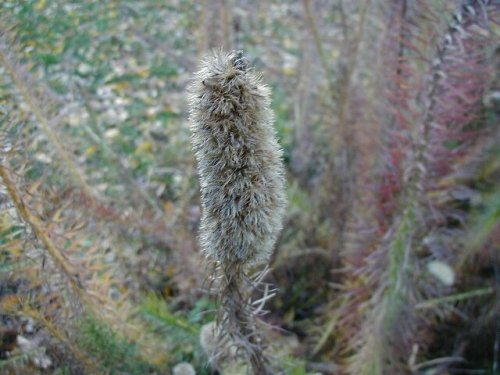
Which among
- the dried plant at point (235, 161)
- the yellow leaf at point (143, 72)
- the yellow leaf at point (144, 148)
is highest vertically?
the dried plant at point (235, 161)

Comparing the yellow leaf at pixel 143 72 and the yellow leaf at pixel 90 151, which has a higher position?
the yellow leaf at pixel 90 151

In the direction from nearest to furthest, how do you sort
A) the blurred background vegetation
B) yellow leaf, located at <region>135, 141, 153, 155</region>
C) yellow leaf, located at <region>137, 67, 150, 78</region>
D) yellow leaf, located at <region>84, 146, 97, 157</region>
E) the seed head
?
the seed head < the blurred background vegetation < yellow leaf, located at <region>84, 146, 97, 157</region> < yellow leaf, located at <region>135, 141, 153, 155</region> < yellow leaf, located at <region>137, 67, 150, 78</region>

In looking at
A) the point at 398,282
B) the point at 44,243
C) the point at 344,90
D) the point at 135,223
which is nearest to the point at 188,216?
the point at 135,223

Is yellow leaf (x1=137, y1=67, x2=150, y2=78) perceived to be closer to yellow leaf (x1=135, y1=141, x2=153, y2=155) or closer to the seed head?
yellow leaf (x1=135, y1=141, x2=153, y2=155)

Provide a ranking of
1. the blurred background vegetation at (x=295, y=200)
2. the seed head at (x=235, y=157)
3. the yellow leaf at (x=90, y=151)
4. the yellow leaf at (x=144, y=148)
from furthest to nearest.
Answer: the yellow leaf at (x=144, y=148) < the yellow leaf at (x=90, y=151) < the blurred background vegetation at (x=295, y=200) < the seed head at (x=235, y=157)

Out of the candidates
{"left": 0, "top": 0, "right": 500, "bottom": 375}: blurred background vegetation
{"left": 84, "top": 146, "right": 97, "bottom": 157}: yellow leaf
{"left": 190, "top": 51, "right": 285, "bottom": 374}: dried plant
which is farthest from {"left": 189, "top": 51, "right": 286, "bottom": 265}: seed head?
{"left": 84, "top": 146, "right": 97, "bottom": 157}: yellow leaf

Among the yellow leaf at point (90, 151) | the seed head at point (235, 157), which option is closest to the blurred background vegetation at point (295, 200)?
the yellow leaf at point (90, 151)

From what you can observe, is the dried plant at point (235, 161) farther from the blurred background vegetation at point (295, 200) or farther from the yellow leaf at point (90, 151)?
the yellow leaf at point (90, 151)

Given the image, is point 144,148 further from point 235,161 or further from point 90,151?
point 235,161

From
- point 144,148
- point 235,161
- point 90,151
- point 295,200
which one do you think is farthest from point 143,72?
point 235,161
